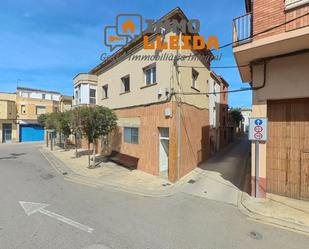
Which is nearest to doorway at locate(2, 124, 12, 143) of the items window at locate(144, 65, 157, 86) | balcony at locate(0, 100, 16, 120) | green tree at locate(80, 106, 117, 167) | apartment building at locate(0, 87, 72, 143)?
apartment building at locate(0, 87, 72, 143)

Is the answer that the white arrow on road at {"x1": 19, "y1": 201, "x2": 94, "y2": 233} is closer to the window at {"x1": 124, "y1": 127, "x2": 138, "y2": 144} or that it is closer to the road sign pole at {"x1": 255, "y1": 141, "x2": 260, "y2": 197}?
the road sign pole at {"x1": 255, "y1": 141, "x2": 260, "y2": 197}

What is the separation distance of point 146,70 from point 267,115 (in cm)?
665

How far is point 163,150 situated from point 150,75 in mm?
4174

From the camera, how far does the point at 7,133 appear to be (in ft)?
102

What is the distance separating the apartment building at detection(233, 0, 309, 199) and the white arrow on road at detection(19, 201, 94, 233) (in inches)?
217

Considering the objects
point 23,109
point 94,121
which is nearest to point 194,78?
point 94,121

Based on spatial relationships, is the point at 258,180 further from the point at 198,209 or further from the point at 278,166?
the point at 198,209

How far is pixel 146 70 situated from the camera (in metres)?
11.1

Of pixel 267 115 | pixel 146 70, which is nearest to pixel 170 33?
pixel 146 70

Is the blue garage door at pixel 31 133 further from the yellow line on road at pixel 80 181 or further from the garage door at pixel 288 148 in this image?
the garage door at pixel 288 148

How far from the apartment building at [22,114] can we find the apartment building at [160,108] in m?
24.3

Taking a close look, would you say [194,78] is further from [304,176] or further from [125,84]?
[304,176]

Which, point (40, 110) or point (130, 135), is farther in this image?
point (40, 110)

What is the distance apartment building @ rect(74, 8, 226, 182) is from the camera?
30.7 ft
